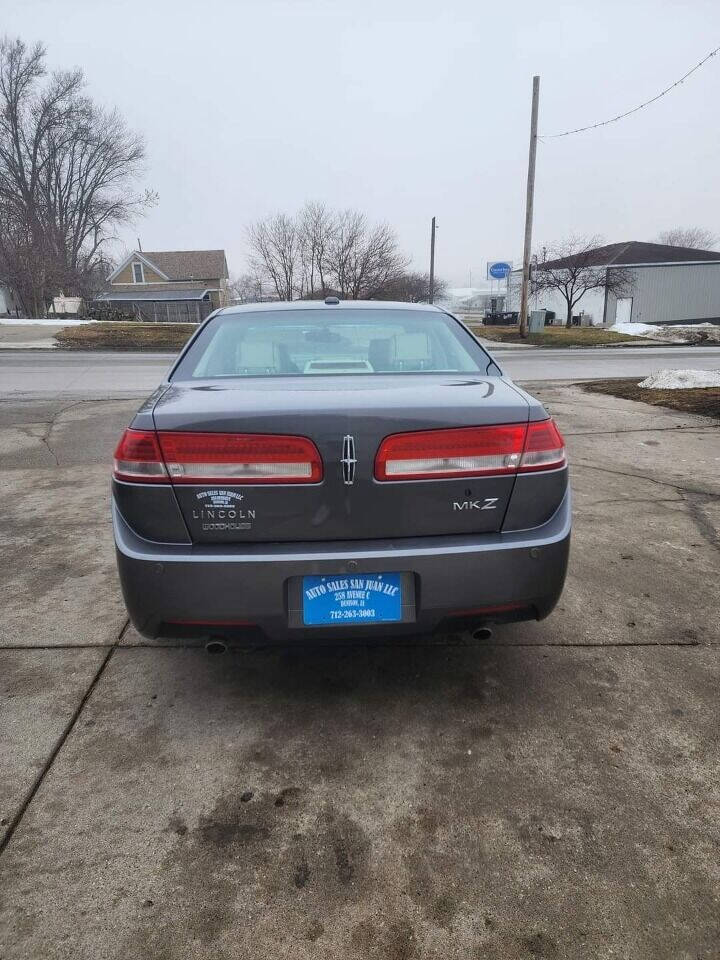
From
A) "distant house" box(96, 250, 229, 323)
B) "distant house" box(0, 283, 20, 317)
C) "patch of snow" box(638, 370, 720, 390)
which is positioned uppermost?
"distant house" box(96, 250, 229, 323)

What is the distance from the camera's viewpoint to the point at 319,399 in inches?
85.4

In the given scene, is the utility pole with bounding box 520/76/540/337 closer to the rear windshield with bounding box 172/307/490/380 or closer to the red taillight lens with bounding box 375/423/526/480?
the rear windshield with bounding box 172/307/490/380

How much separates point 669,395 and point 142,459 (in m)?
10.0

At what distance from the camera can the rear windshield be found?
2881 millimetres

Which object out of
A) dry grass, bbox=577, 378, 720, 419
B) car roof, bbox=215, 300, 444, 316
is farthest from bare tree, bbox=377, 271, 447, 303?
car roof, bbox=215, 300, 444, 316

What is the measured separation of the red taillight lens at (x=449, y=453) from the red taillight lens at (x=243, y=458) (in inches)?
9.5

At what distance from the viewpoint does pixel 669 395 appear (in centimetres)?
1020

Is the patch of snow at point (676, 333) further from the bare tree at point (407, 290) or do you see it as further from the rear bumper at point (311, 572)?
the rear bumper at point (311, 572)

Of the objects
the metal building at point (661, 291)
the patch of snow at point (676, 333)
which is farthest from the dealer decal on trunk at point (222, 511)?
the metal building at point (661, 291)

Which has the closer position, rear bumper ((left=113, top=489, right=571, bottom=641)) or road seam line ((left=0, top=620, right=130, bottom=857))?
road seam line ((left=0, top=620, right=130, bottom=857))

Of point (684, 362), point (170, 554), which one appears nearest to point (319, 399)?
point (170, 554)

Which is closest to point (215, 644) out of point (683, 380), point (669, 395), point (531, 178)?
point (669, 395)

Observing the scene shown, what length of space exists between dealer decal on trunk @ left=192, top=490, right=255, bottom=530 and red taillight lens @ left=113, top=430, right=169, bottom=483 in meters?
0.14

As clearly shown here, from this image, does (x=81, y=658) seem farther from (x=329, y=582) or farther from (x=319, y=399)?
(x=319, y=399)
